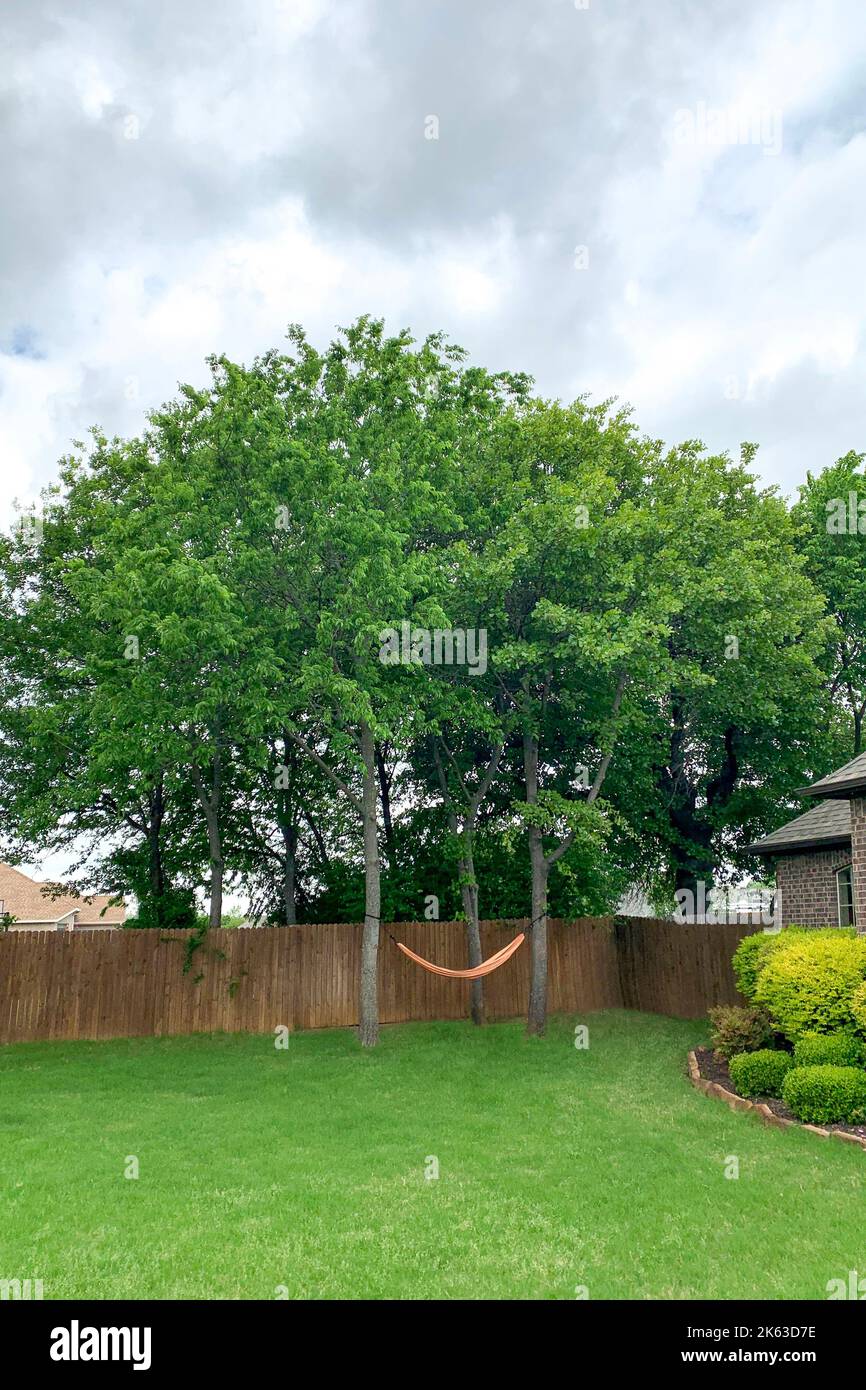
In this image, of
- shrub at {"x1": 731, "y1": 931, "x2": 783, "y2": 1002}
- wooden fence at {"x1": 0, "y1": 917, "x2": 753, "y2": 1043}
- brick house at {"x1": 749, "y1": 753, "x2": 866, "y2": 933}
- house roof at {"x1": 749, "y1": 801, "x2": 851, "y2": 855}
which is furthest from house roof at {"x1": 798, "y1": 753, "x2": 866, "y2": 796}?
wooden fence at {"x1": 0, "y1": 917, "x2": 753, "y2": 1043}

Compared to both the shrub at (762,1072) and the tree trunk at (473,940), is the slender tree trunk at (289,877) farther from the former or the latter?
the shrub at (762,1072)

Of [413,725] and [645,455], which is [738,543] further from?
[413,725]

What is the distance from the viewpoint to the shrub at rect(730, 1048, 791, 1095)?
11.5m

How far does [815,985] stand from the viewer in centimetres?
1152

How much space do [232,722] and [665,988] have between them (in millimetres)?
12150

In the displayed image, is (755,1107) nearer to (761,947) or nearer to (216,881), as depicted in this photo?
(761,947)

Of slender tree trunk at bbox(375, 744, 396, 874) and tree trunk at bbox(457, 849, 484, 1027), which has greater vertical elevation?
slender tree trunk at bbox(375, 744, 396, 874)

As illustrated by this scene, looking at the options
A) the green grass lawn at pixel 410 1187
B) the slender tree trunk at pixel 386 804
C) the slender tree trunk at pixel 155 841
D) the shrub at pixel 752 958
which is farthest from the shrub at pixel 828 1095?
the slender tree trunk at pixel 155 841

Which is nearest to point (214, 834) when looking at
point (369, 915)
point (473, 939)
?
point (369, 915)

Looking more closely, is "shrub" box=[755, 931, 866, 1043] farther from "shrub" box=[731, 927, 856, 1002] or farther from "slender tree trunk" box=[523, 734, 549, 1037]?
"slender tree trunk" box=[523, 734, 549, 1037]

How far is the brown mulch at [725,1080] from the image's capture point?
32.5 feet

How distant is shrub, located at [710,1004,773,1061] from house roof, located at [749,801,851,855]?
17.5 ft

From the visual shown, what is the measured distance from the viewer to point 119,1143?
9.93m

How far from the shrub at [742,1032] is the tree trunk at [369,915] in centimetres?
636
